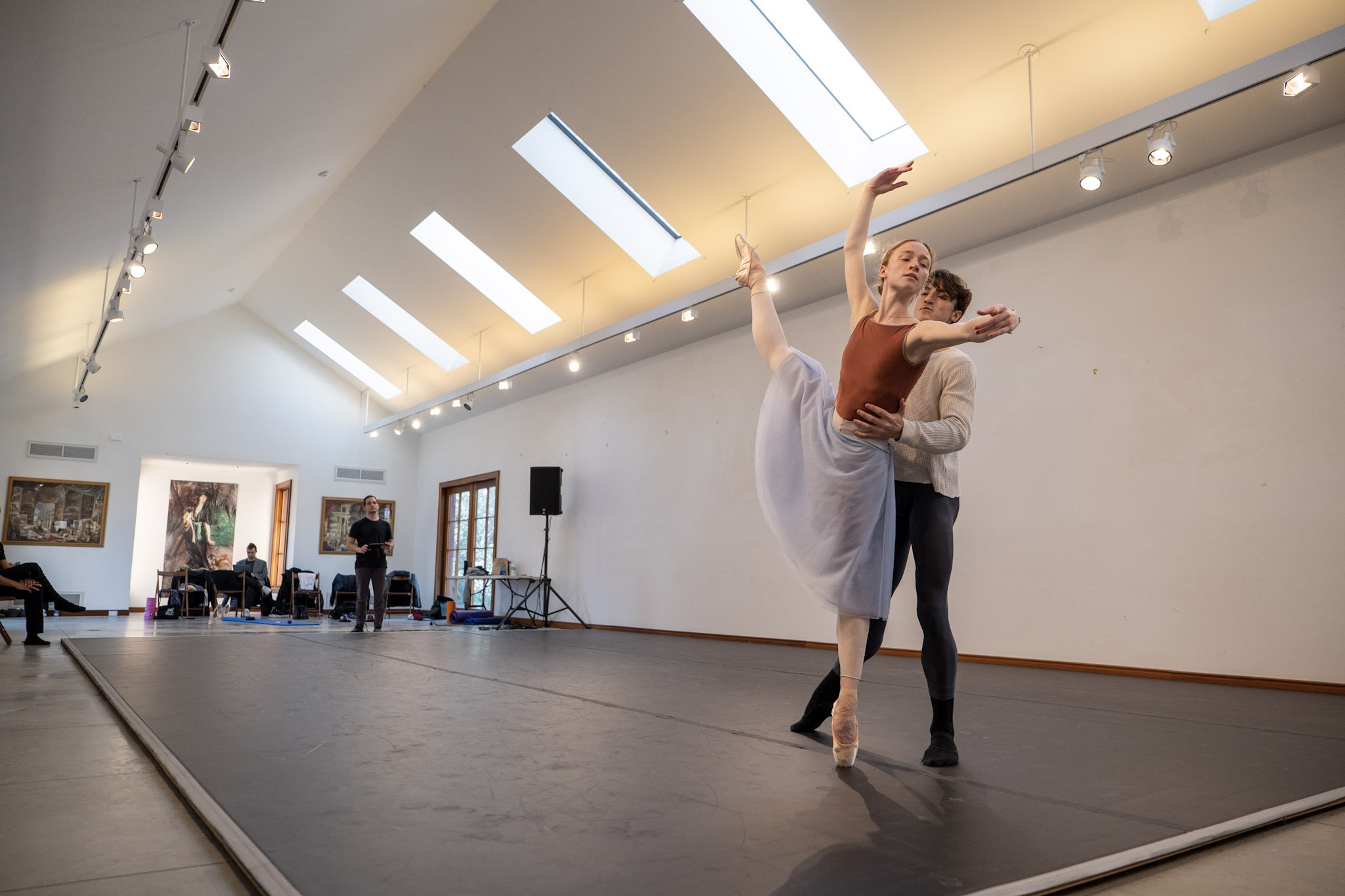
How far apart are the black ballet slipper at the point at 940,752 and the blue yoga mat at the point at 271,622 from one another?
29.7 ft

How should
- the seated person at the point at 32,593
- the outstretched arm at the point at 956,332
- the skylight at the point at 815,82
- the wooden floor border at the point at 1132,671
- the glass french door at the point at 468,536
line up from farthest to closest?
the glass french door at the point at 468,536 < the seated person at the point at 32,593 < the skylight at the point at 815,82 < the wooden floor border at the point at 1132,671 < the outstretched arm at the point at 956,332

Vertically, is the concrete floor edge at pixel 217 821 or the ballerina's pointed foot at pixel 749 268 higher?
the ballerina's pointed foot at pixel 749 268

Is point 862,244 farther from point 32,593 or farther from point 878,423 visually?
point 32,593

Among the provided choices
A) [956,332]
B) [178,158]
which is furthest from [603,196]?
[956,332]

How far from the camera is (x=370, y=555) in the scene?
8.04 metres

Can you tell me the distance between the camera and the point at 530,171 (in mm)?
7059

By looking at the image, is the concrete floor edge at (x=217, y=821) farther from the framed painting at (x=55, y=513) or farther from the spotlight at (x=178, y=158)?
the framed painting at (x=55, y=513)

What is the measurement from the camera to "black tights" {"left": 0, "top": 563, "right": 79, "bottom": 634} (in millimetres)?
5773

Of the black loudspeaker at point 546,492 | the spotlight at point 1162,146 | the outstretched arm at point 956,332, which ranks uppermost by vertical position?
the spotlight at point 1162,146

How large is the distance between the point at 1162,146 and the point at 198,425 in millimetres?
12437

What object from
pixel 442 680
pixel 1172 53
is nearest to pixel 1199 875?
pixel 442 680

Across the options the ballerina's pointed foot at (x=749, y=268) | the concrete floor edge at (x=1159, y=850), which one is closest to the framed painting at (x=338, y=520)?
the ballerina's pointed foot at (x=749, y=268)

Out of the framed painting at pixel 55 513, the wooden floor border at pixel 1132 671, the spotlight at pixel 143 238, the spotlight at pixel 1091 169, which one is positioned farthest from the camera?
the framed painting at pixel 55 513

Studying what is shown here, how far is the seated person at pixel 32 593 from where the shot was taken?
5.70 meters
